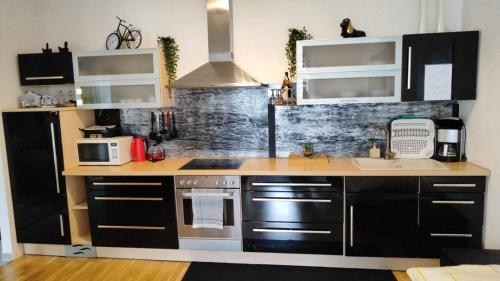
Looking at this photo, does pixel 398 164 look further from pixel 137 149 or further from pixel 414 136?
pixel 137 149

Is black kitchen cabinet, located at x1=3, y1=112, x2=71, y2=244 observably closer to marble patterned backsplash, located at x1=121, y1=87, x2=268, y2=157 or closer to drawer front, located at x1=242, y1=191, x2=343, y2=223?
marble patterned backsplash, located at x1=121, y1=87, x2=268, y2=157

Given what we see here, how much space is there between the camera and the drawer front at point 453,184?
2492 millimetres

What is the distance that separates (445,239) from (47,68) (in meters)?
3.82

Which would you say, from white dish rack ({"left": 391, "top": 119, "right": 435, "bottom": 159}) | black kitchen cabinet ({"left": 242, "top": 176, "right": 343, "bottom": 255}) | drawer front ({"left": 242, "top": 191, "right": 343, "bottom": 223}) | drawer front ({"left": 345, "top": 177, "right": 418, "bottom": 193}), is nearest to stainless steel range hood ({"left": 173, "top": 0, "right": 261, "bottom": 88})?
black kitchen cabinet ({"left": 242, "top": 176, "right": 343, "bottom": 255})

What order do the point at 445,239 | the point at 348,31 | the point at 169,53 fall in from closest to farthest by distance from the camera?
the point at 445,239 → the point at 348,31 → the point at 169,53

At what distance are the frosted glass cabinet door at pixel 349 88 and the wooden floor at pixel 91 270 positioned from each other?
59.0 inches

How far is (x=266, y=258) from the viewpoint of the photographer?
285cm

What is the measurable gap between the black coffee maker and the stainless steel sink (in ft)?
0.45

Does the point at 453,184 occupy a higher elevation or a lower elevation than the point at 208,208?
higher

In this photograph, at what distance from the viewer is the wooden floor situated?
274cm

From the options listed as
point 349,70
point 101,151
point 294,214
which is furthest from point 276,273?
point 101,151

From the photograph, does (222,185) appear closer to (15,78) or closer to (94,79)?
(94,79)

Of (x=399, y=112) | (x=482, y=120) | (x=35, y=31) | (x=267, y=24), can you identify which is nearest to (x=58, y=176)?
(x=35, y=31)

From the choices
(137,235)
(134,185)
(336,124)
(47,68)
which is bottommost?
(137,235)
